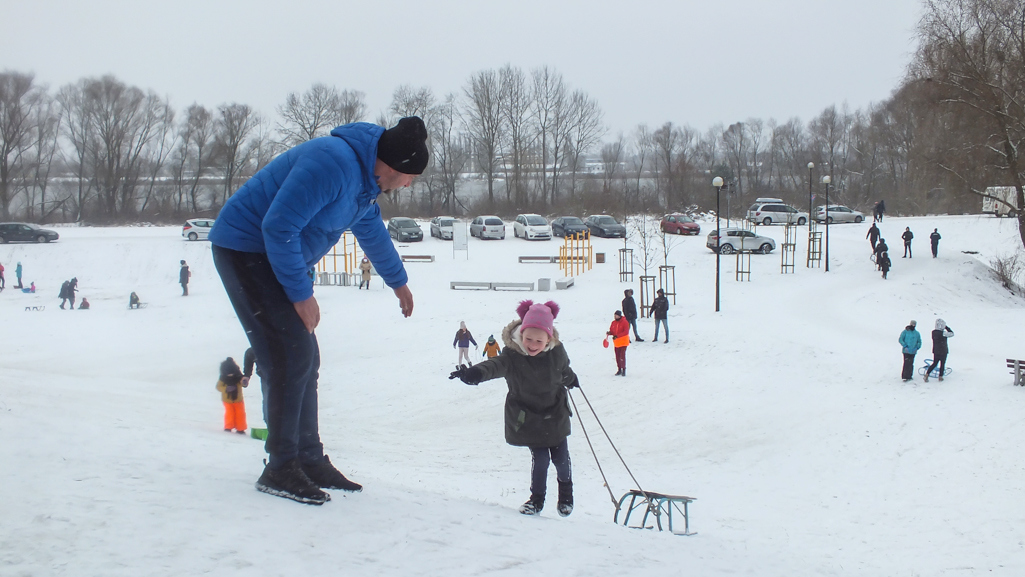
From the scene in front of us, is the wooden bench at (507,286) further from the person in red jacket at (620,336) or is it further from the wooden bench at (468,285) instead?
the person in red jacket at (620,336)

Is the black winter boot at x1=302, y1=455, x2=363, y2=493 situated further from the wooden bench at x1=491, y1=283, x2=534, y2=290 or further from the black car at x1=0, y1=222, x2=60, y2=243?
the black car at x1=0, y1=222, x2=60, y2=243

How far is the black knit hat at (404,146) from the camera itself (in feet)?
11.0

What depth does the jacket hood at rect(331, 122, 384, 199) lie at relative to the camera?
3.35m

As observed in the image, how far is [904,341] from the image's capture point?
14.4m

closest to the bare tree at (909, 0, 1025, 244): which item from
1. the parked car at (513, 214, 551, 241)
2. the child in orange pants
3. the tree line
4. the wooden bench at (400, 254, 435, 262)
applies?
the tree line

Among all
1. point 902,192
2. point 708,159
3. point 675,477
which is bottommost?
point 675,477

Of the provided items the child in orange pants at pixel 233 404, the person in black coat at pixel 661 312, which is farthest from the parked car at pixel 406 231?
the child in orange pants at pixel 233 404

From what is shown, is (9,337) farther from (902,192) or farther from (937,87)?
(902,192)

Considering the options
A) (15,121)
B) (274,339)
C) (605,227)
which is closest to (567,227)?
(605,227)

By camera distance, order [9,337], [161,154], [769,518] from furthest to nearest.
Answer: [161,154], [9,337], [769,518]

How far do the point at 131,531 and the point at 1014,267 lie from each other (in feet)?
117

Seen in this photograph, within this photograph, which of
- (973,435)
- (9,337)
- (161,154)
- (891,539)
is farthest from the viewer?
(161,154)

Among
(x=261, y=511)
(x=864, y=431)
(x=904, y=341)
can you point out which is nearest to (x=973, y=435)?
(x=864, y=431)

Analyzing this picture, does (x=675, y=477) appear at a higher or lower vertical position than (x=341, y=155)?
lower
